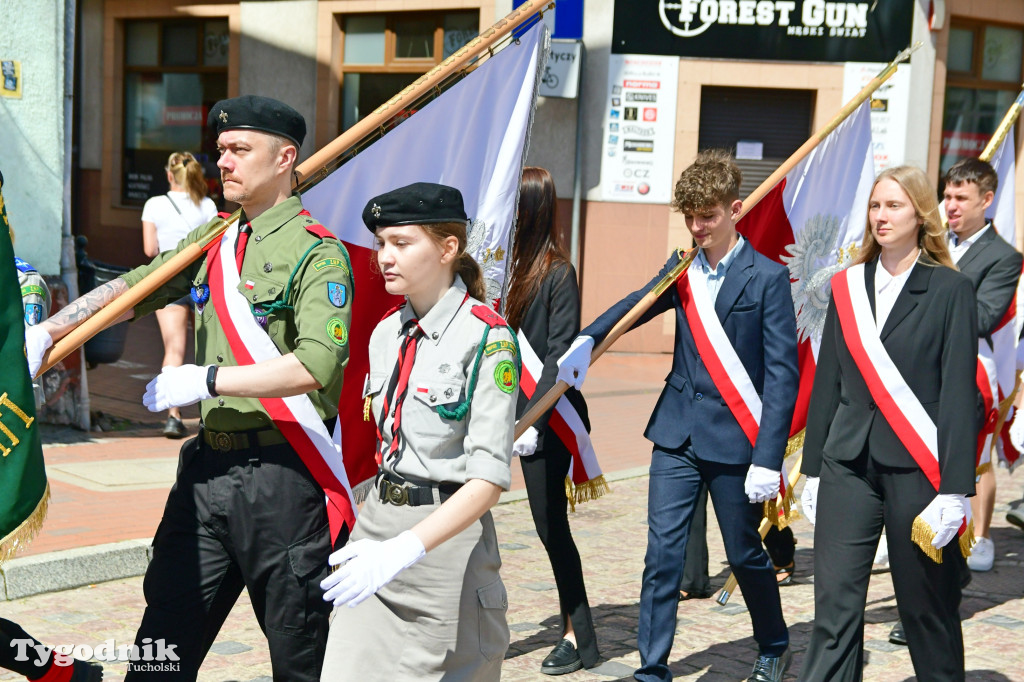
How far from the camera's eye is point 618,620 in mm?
5855

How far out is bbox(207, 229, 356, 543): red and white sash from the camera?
3.54 metres

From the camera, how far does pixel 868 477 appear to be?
4.34 meters

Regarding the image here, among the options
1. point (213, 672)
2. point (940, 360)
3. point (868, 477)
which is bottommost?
point (213, 672)

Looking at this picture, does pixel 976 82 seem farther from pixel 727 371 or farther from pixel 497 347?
pixel 497 347

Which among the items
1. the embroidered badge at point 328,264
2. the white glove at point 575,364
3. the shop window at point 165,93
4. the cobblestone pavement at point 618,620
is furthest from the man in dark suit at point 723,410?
the shop window at point 165,93

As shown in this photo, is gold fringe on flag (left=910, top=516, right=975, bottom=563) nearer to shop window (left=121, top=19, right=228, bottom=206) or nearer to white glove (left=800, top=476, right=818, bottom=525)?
white glove (left=800, top=476, right=818, bottom=525)

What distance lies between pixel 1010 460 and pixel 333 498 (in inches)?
204

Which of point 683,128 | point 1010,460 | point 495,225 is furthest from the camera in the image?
point 683,128

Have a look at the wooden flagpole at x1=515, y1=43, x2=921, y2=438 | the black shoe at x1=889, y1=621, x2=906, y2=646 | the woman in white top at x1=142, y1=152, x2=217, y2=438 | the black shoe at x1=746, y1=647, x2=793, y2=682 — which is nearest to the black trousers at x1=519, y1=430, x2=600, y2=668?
the wooden flagpole at x1=515, y1=43, x2=921, y2=438

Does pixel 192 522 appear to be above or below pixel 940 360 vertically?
below

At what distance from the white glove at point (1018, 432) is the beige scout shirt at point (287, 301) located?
4.64 m

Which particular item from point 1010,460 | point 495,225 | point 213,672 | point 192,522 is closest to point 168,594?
point 192,522

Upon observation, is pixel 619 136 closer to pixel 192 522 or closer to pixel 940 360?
pixel 940 360

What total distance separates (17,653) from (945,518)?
9.64 ft
